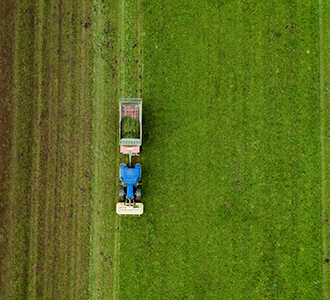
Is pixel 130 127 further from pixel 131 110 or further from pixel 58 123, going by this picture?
pixel 58 123

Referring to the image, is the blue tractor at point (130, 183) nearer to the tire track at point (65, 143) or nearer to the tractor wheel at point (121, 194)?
the tractor wheel at point (121, 194)

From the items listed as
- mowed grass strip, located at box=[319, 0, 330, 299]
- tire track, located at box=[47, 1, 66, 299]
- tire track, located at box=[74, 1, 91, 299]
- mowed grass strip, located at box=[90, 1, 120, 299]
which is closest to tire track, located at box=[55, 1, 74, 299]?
tire track, located at box=[47, 1, 66, 299]

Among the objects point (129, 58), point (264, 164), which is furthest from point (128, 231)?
point (129, 58)

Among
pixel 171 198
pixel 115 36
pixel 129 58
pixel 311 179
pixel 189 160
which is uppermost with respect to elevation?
pixel 115 36

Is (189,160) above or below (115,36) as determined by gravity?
below

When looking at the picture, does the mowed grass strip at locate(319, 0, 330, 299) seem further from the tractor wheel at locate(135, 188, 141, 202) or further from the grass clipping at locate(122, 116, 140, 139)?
the grass clipping at locate(122, 116, 140, 139)

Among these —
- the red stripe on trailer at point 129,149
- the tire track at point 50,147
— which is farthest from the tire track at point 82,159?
the red stripe on trailer at point 129,149

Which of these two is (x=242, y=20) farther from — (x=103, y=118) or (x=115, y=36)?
(x=103, y=118)
